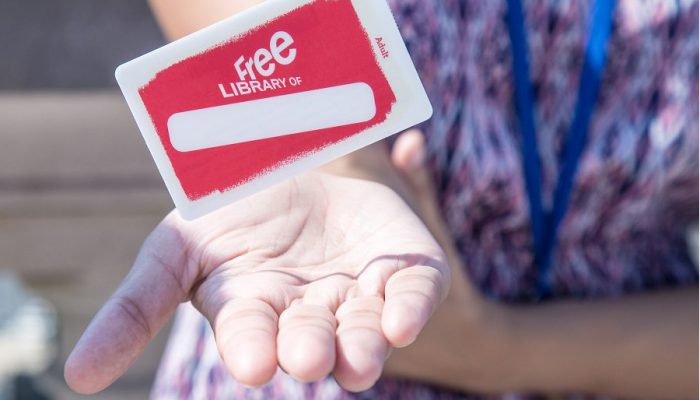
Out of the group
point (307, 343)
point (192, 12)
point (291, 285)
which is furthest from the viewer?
point (192, 12)

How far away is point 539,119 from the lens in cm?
85

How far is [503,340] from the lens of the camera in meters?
0.86

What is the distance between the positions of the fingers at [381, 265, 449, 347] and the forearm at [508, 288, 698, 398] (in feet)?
0.96

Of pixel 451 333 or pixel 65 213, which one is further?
pixel 65 213

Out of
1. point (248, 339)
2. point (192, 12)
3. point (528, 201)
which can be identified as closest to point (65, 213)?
point (192, 12)

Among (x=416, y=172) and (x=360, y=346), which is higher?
(x=360, y=346)

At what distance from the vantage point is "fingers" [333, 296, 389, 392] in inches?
21.0

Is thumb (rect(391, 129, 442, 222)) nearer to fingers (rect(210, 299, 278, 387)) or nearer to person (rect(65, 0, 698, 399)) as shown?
person (rect(65, 0, 698, 399))

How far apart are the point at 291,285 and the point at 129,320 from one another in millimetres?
134

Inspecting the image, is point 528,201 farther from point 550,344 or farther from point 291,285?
point 291,285

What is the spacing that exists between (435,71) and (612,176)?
22 centimetres

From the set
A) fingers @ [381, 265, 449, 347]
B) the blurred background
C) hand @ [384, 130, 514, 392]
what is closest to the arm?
hand @ [384, 130, 514, 392]

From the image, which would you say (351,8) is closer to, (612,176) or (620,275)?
(612,176)

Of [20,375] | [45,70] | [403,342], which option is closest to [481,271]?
[403,342]
